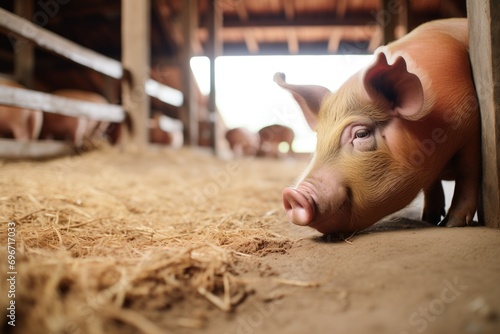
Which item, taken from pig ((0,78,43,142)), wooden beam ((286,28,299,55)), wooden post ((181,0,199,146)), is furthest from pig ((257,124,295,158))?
pig ((0,78,43,142))

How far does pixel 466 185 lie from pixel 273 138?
10.1 m

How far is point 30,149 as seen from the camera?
12.4 ft

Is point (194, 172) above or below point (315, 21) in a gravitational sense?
below

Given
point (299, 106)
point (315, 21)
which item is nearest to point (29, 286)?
point (299, 106)

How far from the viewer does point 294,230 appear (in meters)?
1.99

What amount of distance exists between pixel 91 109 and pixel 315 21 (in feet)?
28.4

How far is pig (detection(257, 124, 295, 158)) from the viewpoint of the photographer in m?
11.9

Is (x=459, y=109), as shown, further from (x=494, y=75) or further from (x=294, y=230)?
(x=294, y=230)

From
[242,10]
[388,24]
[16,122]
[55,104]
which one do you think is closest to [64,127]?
[16,122]

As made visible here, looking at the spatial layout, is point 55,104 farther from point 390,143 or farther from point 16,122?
point 390,143

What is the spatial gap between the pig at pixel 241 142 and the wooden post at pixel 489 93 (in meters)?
10.2

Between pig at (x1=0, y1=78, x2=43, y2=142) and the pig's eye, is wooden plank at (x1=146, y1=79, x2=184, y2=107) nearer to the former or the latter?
pig at (x1=0, y1=78, x2=43, y2=142)

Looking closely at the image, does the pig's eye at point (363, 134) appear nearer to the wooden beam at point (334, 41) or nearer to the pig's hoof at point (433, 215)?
the pig's hoof at point (433, 215)

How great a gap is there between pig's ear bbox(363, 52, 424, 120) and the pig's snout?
554 mm
